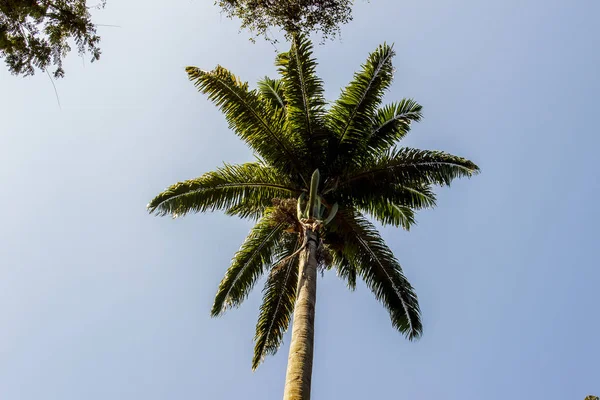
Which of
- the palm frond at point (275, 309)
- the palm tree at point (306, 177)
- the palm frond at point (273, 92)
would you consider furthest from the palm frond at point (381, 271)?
the palm frond at point (273, 92)

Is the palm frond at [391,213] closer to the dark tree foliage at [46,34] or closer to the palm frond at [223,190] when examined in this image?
the palm frond at [223,190]

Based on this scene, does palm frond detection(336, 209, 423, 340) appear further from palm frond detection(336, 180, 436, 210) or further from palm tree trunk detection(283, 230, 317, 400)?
palm tree trunk detection(283, 230, 317, 400)

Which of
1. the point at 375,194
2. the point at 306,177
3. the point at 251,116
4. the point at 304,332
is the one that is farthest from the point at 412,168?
the point at 304,332

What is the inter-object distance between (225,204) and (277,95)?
434cm

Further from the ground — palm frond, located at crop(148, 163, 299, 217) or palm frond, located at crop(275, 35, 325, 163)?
palm frond, located at crop(275, 35, 325, 163)

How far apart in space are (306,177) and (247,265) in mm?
2764

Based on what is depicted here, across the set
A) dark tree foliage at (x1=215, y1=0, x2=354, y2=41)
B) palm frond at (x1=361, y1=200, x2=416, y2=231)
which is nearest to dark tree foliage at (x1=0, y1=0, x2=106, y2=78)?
dark tree foliage at (x1=215, y1=0, x2=354, y2=41)

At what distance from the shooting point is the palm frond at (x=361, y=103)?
1429 cm

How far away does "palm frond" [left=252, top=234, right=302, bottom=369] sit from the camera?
14.2m

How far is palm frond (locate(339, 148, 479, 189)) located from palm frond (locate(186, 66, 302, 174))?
5.42ft

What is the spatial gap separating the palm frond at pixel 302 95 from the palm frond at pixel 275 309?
272cm

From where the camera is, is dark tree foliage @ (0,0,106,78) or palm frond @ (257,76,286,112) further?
palm frond @ (257,76,286,112)

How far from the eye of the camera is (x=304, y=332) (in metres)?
10.3

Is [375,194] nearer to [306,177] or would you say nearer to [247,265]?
[306,177]
